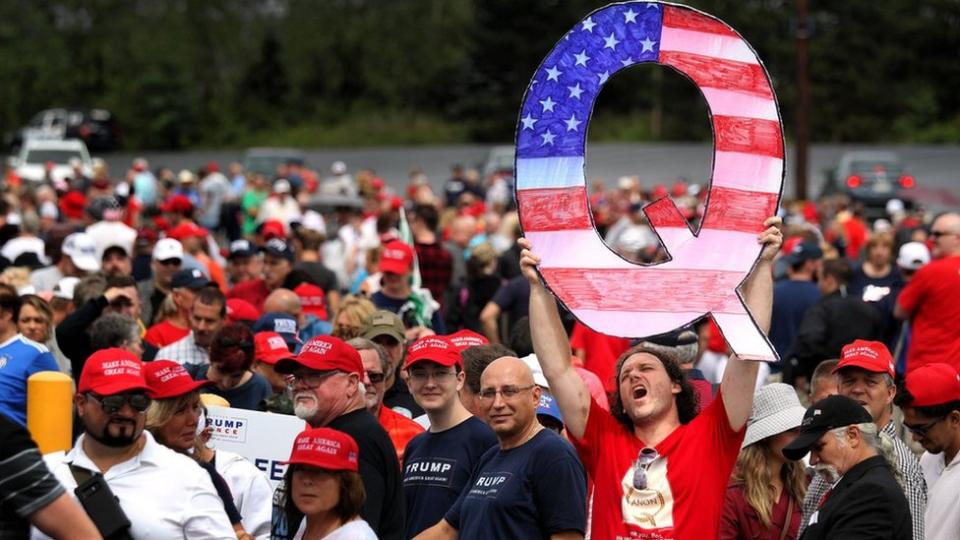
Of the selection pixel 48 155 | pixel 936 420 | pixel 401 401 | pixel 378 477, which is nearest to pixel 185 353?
pixel 401 401

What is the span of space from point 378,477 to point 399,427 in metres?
1.44

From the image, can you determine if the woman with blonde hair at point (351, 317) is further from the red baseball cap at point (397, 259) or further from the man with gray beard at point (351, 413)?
the man with gray beard at point (351, 413)

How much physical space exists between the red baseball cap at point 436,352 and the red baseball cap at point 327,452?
1343 millimetres

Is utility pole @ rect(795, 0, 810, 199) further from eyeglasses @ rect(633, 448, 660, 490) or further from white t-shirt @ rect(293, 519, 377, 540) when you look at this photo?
white t-shirt @ rect(293, 519, 377, 540)

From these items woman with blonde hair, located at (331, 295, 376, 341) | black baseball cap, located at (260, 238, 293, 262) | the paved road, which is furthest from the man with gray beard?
the paved road

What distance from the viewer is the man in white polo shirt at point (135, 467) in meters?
5.22

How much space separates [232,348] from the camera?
8.07 metres

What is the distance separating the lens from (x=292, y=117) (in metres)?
64.9

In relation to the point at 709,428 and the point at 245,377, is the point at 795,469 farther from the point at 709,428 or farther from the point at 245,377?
the point at 245,377

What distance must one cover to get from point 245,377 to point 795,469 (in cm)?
305

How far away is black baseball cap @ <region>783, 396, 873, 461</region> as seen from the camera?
564 cm

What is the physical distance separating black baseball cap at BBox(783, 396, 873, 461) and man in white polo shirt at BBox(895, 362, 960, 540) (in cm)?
101

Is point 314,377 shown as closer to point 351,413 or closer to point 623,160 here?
point 351,413

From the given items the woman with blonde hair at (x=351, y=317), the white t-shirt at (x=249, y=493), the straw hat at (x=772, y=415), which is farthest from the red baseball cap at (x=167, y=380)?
the woman with blonde hair at (x=351, y=317)
